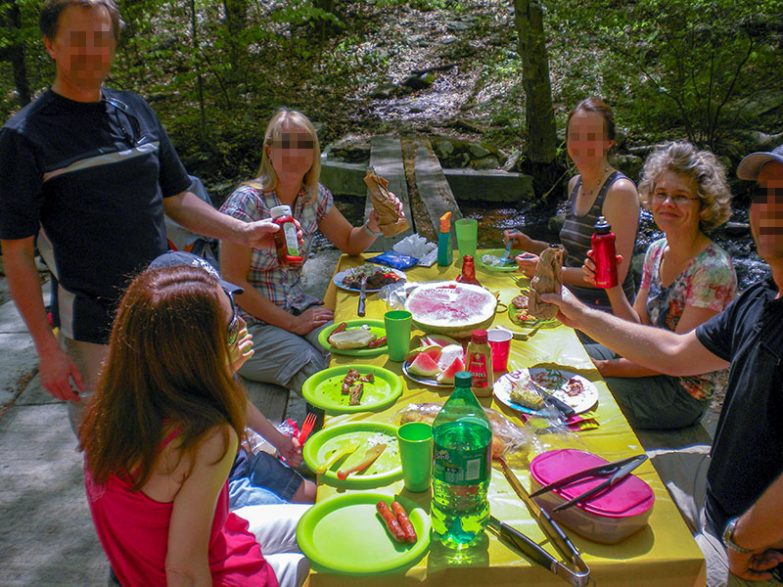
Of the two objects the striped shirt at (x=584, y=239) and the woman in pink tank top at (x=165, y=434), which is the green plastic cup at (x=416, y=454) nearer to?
the woman in pink tank top at (x=165, y=434)

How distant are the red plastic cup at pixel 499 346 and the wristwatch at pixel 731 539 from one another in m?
0.93

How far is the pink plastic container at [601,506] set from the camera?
1581mm

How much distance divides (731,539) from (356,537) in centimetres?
113

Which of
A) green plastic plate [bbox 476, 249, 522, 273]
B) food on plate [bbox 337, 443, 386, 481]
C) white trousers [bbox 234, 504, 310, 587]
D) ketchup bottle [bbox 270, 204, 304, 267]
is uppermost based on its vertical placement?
ketchup bottle [bbox 270, 204, 304, 267]

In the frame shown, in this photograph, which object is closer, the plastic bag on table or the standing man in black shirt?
the plastic bag on table

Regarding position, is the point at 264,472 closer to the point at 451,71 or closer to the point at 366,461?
the point at 366,461

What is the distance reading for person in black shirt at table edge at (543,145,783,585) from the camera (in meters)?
1.80

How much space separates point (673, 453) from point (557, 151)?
6.66 meters

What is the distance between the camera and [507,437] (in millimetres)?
2004

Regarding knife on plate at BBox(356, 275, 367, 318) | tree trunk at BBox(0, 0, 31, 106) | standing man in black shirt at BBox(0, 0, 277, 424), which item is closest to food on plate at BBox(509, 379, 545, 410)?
knife on plate at BBox(356, 275, 367, 318)

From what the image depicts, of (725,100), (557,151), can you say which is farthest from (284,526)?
(725,100)

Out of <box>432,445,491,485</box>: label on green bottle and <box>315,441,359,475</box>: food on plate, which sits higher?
<box>432,445,491,485</box>: label on green bottle

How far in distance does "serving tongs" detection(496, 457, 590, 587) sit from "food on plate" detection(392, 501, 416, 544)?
0.22 m

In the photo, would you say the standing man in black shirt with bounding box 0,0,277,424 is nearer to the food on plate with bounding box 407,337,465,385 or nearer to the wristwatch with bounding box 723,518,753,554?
the food on plate with bounding box 407,337,465,385
